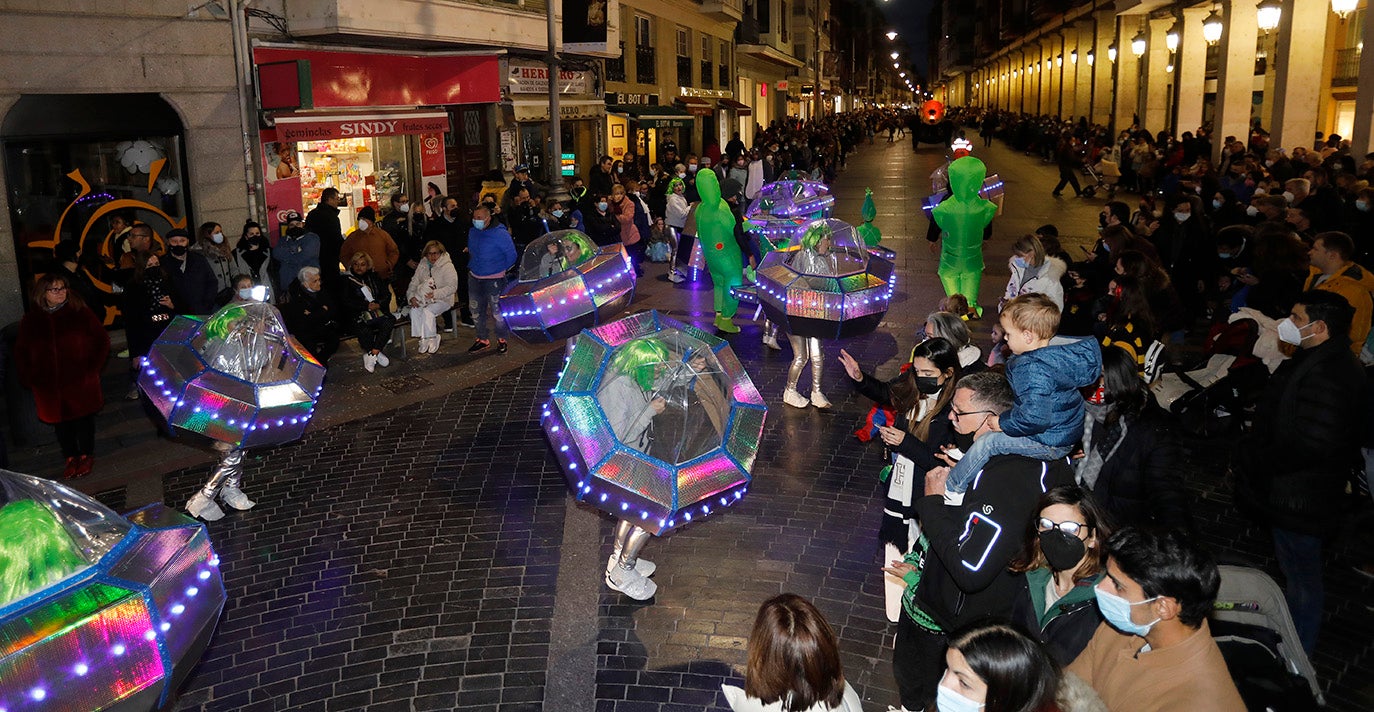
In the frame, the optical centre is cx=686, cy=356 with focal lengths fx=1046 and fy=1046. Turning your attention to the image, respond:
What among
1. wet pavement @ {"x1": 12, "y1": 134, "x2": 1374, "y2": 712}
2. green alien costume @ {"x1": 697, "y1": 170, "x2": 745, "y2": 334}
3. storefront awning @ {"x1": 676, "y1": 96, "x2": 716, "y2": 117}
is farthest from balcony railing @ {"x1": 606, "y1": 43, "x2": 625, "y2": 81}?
wet pavement @ {"x1": 12, "y1": 134, "x2": 1374, "y2": 712}

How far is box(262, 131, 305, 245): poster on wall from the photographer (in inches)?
598

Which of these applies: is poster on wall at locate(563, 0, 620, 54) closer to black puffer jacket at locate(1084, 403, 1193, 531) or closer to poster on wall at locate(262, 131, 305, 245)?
poster on wall at locate(262, 131, 305, 245)

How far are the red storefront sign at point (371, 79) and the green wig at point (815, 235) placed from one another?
8.51 m

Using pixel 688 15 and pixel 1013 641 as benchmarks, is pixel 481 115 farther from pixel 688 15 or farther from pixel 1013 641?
pixel 1013 641

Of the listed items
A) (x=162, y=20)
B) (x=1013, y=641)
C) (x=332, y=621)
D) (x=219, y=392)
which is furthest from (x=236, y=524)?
(x=162, y=20)

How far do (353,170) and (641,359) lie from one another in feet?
44.7

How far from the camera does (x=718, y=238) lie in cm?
1155

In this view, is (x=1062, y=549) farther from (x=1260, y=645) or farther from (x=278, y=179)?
(x=278, y=179)

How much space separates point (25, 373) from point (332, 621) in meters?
3.98

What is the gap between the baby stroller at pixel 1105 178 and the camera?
27.7 metres

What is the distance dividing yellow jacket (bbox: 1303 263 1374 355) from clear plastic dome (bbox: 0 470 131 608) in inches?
313

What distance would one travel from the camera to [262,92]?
14695 mm

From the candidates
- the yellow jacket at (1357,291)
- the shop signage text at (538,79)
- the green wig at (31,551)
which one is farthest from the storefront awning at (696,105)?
the green wig at (31,551)

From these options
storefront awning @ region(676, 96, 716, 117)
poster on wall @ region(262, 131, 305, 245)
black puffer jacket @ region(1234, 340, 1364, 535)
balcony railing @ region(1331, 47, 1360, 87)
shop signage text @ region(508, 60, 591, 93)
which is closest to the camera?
black puffer jacket @ region(1234, 340, 1364, 535)
